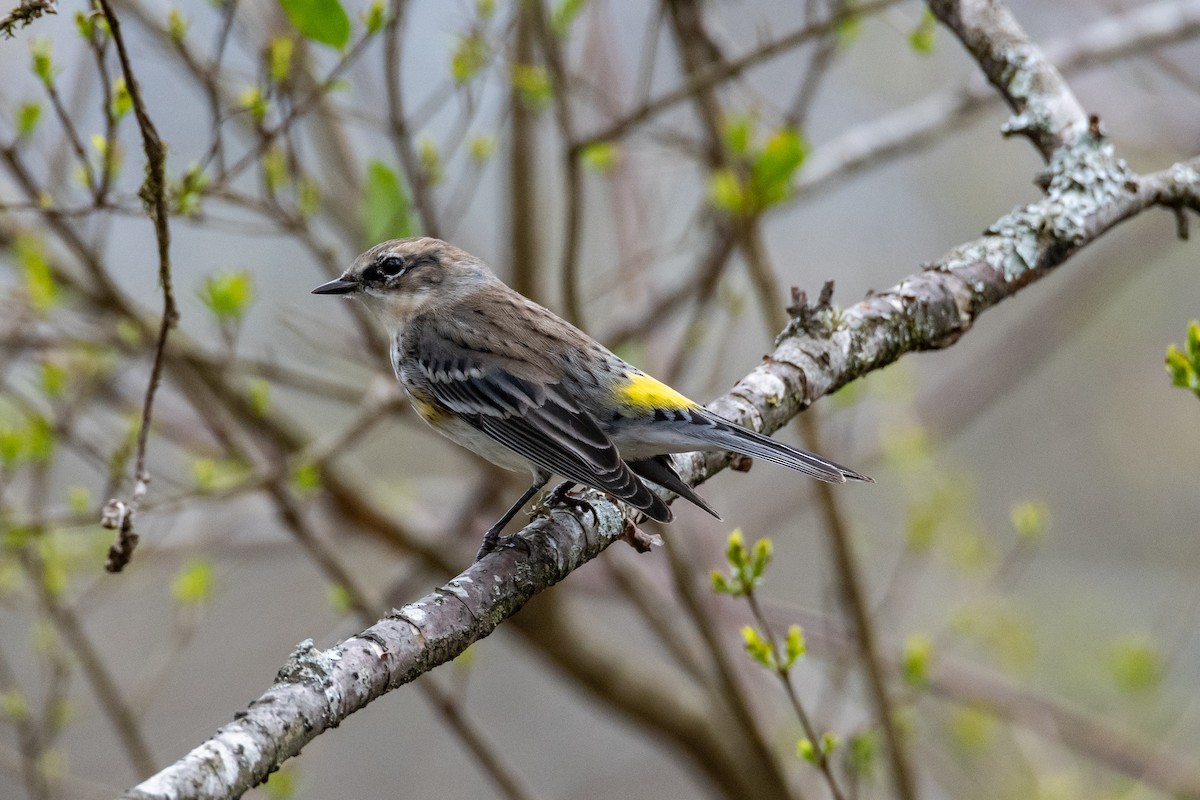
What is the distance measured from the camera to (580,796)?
9164 mm

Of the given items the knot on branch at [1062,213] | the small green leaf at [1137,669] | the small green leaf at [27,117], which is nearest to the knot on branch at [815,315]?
the knot on branch at [1062,213]

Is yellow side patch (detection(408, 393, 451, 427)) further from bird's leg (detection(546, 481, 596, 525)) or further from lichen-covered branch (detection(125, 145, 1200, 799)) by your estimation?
lichen-covered branch (detection(125, 145, 1200, 799))

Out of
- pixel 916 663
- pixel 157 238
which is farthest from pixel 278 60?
pixel 916 663

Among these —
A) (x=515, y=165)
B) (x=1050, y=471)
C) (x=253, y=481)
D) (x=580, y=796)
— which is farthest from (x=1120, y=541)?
(x=253, y=481)

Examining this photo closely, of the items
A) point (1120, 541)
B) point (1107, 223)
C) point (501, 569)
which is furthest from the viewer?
point (1120, 541)

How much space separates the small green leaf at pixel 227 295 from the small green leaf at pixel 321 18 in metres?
1.14

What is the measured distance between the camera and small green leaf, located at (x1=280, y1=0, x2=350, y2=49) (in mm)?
3455

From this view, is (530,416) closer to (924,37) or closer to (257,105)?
(257,105)

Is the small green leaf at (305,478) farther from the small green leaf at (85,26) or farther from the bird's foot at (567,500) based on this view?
the small green leaf at (85,26)

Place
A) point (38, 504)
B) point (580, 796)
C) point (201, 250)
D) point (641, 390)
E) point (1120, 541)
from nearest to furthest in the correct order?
point (641, 390)
point (38, 504)
point (580, 796)
point (1120, 541)
point (201, 250)

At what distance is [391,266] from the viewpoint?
15.0ft

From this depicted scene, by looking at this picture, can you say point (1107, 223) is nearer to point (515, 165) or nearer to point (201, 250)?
point (515, 165)

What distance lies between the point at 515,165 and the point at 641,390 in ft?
6.58

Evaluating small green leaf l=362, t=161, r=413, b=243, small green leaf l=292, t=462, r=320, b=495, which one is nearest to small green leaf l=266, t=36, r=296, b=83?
small green leaf l=362, t=161, r=413, b=243
